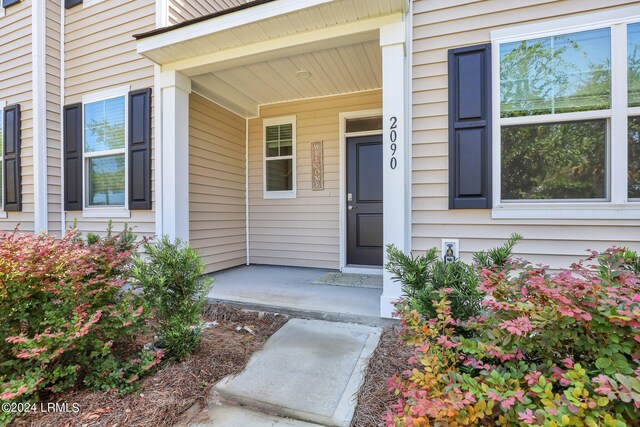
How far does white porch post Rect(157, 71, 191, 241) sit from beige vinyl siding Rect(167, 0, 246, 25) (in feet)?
2.88

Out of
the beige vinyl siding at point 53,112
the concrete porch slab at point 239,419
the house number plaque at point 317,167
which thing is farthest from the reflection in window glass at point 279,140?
the concrete porch slab at point 239,419

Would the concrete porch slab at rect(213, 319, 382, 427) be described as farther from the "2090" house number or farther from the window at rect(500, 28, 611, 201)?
the window at rect(500, 28, 611, 201)

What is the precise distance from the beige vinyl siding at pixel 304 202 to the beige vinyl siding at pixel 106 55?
1.60 metres

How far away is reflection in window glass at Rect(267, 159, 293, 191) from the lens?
4820mm

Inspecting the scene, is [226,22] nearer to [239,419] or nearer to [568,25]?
[568,25]

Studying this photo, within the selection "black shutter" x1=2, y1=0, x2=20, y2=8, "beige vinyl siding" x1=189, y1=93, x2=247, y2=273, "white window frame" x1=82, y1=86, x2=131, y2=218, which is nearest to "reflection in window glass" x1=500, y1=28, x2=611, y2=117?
"beige vinyl siding" x1=189, y1=93, x2=247, y2=273

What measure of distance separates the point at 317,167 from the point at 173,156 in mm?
1916

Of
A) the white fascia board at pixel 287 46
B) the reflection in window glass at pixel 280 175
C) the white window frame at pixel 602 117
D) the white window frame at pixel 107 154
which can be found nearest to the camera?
the white window frame at pixel 602 117

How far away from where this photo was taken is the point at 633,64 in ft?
7.77

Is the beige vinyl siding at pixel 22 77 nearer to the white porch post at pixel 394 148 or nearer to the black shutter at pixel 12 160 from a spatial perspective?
the black shutter at pixel 12 160

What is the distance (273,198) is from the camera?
4.90 m

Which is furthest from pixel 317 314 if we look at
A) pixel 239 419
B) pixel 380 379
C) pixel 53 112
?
pixel 53 112

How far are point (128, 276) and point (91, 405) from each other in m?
0.76

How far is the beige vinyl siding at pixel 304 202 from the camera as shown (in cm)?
450
